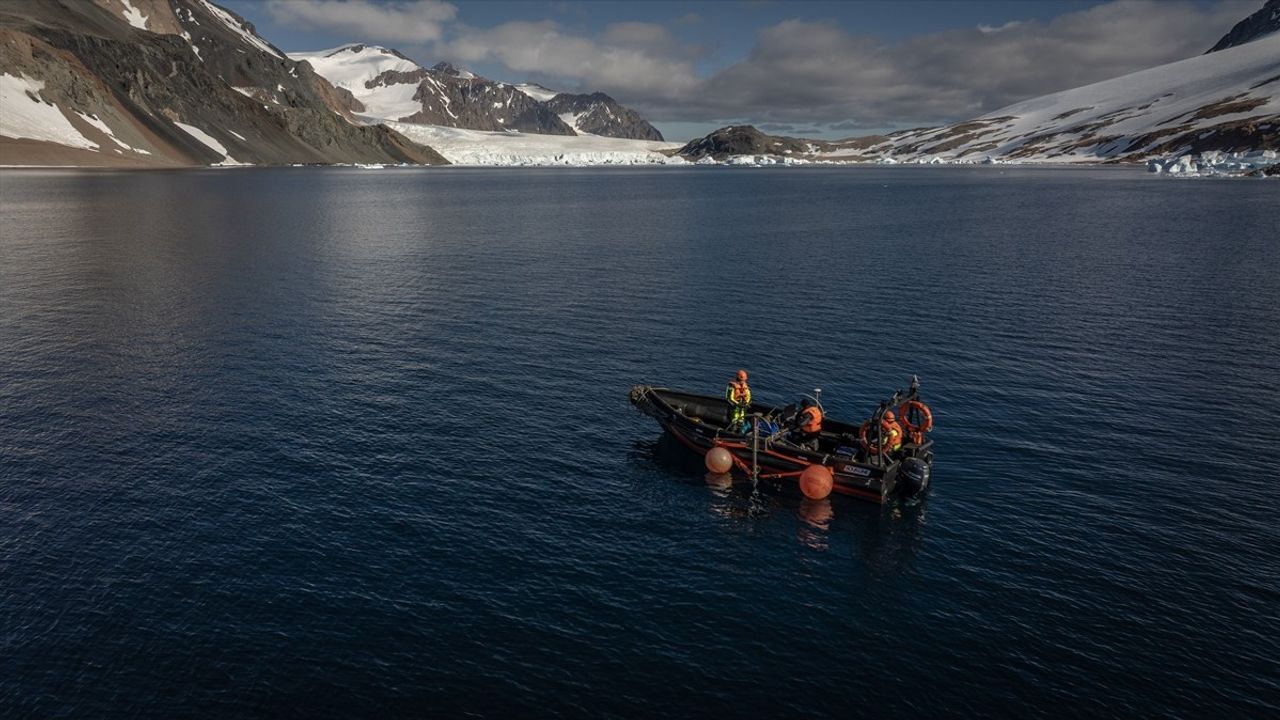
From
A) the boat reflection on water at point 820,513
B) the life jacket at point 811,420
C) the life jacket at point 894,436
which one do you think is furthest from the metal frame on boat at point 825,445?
the life jacket at point 811,420

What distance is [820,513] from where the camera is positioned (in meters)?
39.8

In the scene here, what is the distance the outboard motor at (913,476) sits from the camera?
39.5 m

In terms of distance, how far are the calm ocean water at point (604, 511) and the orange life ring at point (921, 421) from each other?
2.70 metres

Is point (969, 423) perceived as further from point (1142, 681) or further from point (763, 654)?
point (763, 654)

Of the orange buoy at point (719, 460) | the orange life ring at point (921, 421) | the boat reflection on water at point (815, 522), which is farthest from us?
the orange buoy at point (719, 460)

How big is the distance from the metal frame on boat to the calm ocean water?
1381mm

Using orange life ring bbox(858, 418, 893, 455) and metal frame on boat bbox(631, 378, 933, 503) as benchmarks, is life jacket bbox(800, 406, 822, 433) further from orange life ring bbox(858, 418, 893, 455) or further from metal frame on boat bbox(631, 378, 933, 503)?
orange life ring bbox(858, 418, 893, 455)

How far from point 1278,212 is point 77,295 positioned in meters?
180

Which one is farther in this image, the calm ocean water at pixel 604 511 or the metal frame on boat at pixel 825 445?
the metal frame on boat at pixel 825 445

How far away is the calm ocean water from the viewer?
26.8 metres

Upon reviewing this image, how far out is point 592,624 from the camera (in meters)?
29.5

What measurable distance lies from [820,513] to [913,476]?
4.81 metres

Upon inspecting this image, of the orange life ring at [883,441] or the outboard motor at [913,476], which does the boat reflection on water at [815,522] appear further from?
the outboard motor at [913,476]

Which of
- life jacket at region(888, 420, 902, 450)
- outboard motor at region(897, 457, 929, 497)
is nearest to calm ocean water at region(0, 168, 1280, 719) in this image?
outboard motor at region(897, 457, 929, 497)
